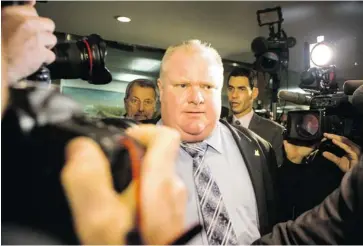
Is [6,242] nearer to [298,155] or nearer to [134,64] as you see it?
[298,155]

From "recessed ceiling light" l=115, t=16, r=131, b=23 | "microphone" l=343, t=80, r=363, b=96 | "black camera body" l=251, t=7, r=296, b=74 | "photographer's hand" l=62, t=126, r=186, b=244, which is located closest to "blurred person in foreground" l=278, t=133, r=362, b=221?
"microphone" l=343, t=80, r=363, b=96

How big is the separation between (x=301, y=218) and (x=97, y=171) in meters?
0.40

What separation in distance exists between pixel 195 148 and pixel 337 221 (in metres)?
0.30

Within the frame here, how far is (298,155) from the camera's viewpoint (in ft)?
2.89

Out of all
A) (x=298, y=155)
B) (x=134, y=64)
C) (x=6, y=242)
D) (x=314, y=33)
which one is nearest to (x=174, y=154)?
Answer: (x=6, y=242)

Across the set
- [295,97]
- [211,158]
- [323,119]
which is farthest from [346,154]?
[211,158]

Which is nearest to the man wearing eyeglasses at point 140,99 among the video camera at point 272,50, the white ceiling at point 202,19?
the white ceiling at point 202,19

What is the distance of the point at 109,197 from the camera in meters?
0.49

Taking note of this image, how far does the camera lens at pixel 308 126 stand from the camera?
32.4 inches

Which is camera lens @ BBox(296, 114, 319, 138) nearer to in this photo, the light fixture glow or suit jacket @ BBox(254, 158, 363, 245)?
suit jacket @ BBox(254, 158, 363, 245)

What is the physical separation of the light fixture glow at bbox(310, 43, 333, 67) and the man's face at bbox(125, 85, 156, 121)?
503 mm

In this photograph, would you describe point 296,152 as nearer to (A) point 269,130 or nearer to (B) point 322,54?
(B) point 322,54

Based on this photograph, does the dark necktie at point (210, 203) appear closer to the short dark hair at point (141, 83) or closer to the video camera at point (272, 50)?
the short dark hair at point (141, 83)

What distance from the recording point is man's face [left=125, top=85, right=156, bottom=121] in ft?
3.01
